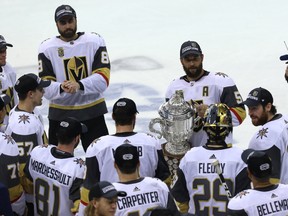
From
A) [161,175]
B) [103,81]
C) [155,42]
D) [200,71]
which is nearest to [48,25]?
[155,42]

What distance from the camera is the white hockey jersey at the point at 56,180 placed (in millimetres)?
6508

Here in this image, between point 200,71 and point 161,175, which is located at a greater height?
point 200,71

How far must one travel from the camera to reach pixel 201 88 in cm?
749

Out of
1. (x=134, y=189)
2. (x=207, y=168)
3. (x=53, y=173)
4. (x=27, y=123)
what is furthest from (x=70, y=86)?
(x=134, y=189)

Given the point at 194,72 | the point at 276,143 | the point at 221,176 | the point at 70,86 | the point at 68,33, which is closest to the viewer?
the point at 221,176

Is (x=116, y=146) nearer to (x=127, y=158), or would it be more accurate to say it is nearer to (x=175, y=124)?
(x=127, y=158)

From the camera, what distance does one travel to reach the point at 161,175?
6.54 m

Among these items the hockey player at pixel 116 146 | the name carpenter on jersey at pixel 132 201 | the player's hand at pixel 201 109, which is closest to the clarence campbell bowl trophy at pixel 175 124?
the player's hand at pixel 201 109

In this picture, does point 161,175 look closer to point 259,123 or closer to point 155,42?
point 259,123

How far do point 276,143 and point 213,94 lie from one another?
3.09 ft

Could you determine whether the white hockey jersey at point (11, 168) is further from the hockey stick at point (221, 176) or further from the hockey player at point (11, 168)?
the hockey stick at point (221, 176)

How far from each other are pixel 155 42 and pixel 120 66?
788 millimetres

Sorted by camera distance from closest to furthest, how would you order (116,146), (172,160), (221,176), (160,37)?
(221,176) → (116,146) → (172,160) → (160,37)

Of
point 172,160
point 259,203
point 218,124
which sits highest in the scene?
point 218,124
